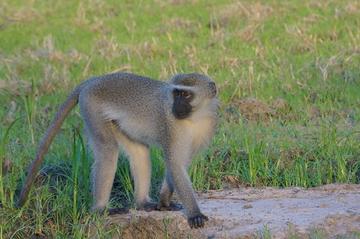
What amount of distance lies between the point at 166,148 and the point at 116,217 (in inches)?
26.5

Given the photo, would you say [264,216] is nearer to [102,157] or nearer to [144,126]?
[144,126]

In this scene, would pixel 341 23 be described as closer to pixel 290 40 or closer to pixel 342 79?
pixel 290 40

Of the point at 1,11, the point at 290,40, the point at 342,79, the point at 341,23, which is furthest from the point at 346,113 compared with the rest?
the point at 1,11

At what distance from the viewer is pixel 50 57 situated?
12.2m

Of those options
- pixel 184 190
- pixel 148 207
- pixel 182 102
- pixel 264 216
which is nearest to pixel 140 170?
pixel 148 207

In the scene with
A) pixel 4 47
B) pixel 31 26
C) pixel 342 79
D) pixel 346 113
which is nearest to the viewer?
pixel 346 113

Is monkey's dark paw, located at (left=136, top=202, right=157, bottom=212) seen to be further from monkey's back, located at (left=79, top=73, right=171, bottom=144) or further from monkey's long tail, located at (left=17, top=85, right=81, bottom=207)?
monkey's long tail, located at (left=17, top=85, right=81, bottom=207)

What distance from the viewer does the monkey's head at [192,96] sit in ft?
20.8

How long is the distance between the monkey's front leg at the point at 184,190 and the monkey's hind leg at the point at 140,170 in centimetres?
52

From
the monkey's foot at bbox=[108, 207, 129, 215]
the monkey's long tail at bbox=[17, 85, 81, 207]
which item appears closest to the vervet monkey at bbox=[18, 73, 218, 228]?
the monkey's long tail at bbox=[17, 85, 81, 207]

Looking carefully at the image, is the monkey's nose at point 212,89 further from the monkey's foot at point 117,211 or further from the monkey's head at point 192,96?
the monkey's foot at point 117,211

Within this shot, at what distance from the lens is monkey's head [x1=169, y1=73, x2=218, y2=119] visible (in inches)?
249

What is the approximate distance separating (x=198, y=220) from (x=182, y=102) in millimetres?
826

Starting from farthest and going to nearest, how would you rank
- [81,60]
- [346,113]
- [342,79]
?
1. [81,60]
2. [342,79]
3. [346,113]
